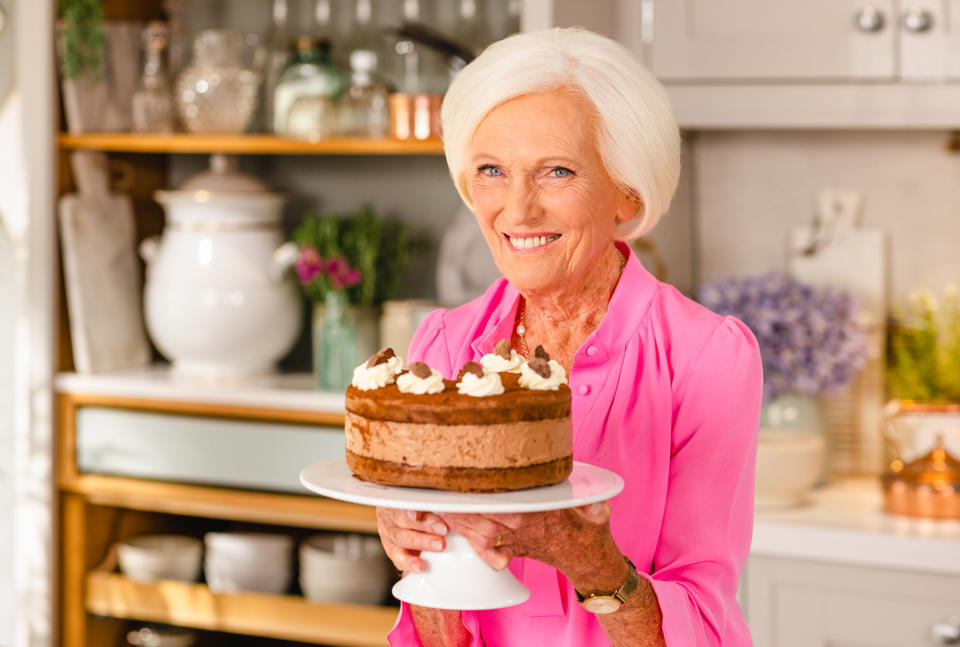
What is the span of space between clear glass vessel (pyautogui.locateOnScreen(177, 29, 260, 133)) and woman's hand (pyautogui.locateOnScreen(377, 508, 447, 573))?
165 centimetres

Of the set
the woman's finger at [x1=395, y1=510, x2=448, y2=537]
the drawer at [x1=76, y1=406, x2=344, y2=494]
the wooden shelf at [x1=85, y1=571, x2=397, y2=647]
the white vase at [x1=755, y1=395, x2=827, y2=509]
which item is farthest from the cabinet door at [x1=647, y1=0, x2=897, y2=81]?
the woman's finger at [x1=395, y1=510, x2=448, y2=537]

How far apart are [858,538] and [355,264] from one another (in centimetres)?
112

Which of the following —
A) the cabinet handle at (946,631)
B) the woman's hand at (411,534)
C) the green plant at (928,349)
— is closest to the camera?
the woman's hand at (411,534)

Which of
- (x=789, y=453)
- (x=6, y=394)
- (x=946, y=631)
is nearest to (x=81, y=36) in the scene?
(x=6, y=394)

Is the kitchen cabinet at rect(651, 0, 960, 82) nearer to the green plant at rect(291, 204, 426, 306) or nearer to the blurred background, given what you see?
the blurred background

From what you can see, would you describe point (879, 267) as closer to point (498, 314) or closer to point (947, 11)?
point (947, 11)

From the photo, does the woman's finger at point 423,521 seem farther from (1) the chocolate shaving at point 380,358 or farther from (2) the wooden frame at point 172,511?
(2) the wooden frame at point 172,511

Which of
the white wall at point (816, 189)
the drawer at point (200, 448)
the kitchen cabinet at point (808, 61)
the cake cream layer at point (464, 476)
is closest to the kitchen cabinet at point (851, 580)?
the white wall at point (816, 189)

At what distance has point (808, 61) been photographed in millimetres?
2174

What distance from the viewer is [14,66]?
2621 mm

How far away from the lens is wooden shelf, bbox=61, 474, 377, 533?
7.91ft

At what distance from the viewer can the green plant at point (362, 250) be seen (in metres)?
2.48

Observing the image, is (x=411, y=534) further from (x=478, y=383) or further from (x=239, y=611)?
(x=239, y=611)

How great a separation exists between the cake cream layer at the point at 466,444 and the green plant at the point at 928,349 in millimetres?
1572
